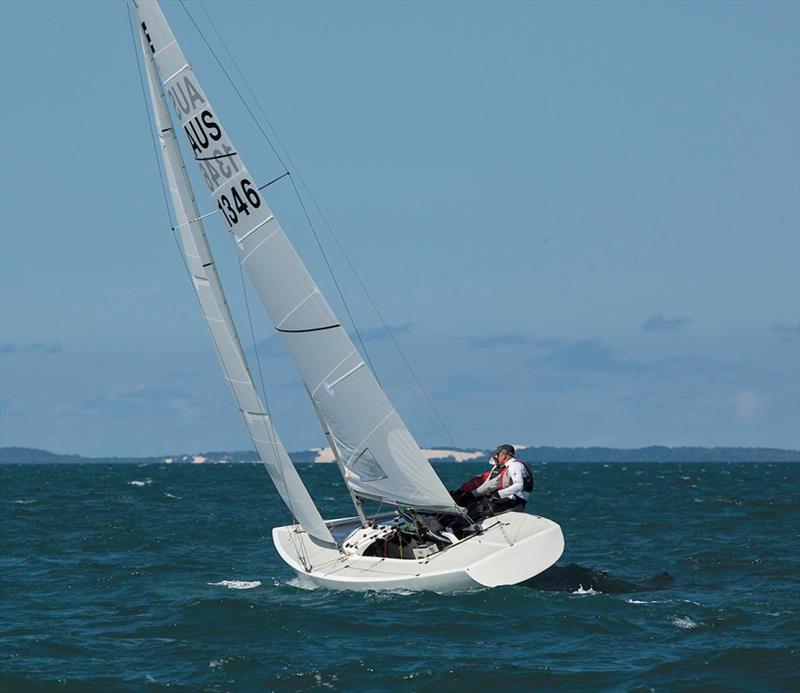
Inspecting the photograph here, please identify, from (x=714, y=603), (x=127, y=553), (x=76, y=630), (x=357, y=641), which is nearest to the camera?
(x=357, y=641)

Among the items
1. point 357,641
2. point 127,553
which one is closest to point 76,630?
point 357,641

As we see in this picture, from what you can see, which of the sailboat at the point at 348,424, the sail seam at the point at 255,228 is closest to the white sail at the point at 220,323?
the sailboat at the point at 348,424

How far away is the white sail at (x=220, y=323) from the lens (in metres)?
19.0

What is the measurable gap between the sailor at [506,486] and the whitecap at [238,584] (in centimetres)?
363

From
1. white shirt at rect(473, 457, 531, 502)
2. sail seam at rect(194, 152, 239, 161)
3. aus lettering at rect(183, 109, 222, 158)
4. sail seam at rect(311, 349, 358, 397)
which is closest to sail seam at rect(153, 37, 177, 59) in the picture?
aus lettering at rect(183, 109, 222, 158)

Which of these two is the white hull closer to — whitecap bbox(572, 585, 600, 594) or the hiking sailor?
the hiking sailor

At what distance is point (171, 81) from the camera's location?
59.0 ft

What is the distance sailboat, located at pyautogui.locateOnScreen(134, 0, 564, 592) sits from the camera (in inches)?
671

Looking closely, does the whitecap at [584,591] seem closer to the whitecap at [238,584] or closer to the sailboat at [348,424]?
the sailboat at [348,424]

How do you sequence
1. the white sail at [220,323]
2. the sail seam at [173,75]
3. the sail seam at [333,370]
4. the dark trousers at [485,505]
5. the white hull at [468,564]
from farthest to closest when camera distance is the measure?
the white sail at [220,323], the dark trousers at [485,505], the sail seam at [173,75], the sail seam at [333,370], the white hull at [468,564]

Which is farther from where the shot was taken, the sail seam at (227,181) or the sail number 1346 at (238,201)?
the sail seam at (227,181)

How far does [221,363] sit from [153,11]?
5315mm

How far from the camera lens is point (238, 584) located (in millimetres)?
19156

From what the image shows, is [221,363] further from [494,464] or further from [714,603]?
[714,603]
